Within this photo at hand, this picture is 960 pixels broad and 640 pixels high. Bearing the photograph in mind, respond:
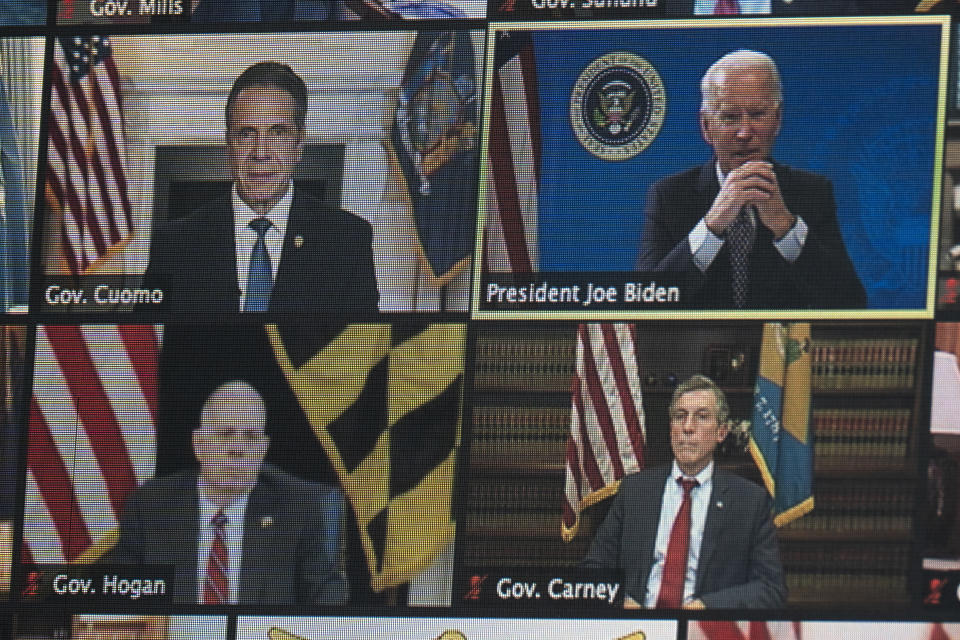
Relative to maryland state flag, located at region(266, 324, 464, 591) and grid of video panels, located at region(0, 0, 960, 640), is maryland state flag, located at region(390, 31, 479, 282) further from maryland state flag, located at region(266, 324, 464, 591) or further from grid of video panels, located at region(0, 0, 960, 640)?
maryland state flag, located at region(266, 324, 464, 591)

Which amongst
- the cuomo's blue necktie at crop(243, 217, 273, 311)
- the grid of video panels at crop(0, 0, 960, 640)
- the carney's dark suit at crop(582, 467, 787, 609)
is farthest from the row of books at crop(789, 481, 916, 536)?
the cuomo's blue necktie at crop(243, 217, 273, 311)

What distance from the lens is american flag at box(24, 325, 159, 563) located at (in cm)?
509

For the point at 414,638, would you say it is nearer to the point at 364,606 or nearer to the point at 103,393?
the point at 364,606

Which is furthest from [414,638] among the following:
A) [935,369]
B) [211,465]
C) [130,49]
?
[130,49]

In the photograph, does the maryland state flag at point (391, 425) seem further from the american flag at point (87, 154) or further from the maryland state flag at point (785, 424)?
the maryland state flag at point (785, 424)

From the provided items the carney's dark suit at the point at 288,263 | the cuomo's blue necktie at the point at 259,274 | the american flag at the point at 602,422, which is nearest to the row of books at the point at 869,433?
the american flag at the point at 602,422

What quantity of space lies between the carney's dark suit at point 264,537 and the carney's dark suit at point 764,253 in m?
1.21

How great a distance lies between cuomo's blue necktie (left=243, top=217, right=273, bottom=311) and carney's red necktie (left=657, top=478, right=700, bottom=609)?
4.46 feet

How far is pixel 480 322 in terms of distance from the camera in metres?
5.00

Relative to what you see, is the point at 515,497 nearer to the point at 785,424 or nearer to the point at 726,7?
the point at 785,424

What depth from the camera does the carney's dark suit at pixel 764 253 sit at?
191 inches

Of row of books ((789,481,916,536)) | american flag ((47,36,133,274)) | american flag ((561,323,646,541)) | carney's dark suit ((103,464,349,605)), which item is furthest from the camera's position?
american flag ((47,36,133,274))

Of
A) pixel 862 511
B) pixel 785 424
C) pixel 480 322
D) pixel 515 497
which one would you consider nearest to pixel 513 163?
pixel 480 322

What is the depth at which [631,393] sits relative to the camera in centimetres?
490
